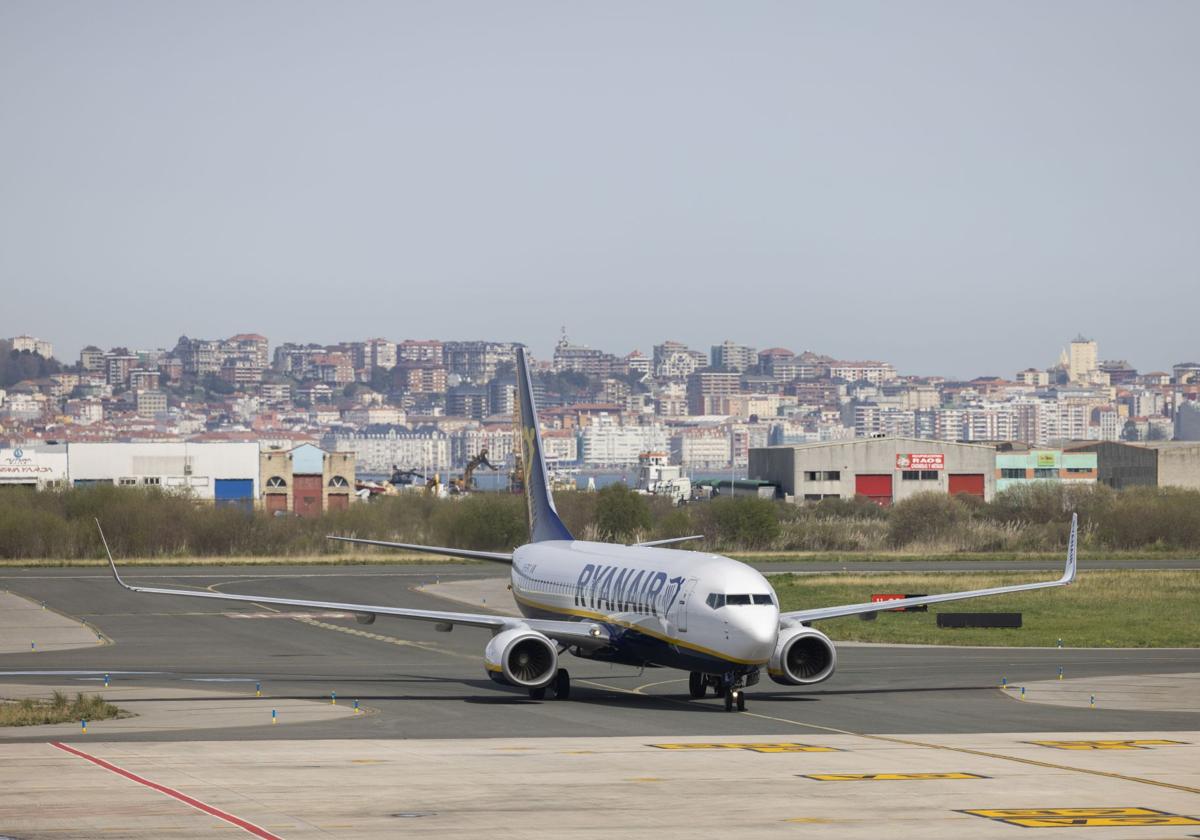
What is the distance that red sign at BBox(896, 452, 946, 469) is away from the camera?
18950 cm

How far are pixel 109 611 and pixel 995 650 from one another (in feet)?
124

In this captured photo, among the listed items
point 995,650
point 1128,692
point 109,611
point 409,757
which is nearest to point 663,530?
point 109,611

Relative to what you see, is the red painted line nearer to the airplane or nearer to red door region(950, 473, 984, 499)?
the airplane

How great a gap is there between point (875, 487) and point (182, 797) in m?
169

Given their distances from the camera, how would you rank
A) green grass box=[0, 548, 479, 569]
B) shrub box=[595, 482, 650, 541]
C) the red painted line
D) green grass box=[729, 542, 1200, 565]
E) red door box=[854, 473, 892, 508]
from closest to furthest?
the red painted line → green grass box=[0, 548, 479, 569] → green grass box=[729, 542, 1200, 565] → shrub box=[595, 482, 650, 541] → red door box=[854, 473, 892, 508]

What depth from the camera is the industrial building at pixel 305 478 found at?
189 meters

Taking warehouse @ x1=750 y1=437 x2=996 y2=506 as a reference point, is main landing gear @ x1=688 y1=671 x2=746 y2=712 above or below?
below

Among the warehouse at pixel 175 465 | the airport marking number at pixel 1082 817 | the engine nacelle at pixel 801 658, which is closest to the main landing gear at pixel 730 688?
the engine nacelle at pixel 801 658

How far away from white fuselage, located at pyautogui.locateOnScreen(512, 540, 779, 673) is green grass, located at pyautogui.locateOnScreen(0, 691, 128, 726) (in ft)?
40.9

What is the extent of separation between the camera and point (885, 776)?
3038 centimetres

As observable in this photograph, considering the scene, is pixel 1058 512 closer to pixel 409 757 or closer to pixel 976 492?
pixel 976 492

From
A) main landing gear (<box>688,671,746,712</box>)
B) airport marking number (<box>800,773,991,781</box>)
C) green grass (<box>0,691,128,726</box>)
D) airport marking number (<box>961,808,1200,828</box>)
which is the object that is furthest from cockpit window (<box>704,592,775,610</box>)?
green grass (<box>0,691,128,726</box>)

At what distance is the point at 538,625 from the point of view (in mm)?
43250

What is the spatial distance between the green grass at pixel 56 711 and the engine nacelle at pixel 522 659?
8935 millimetres
